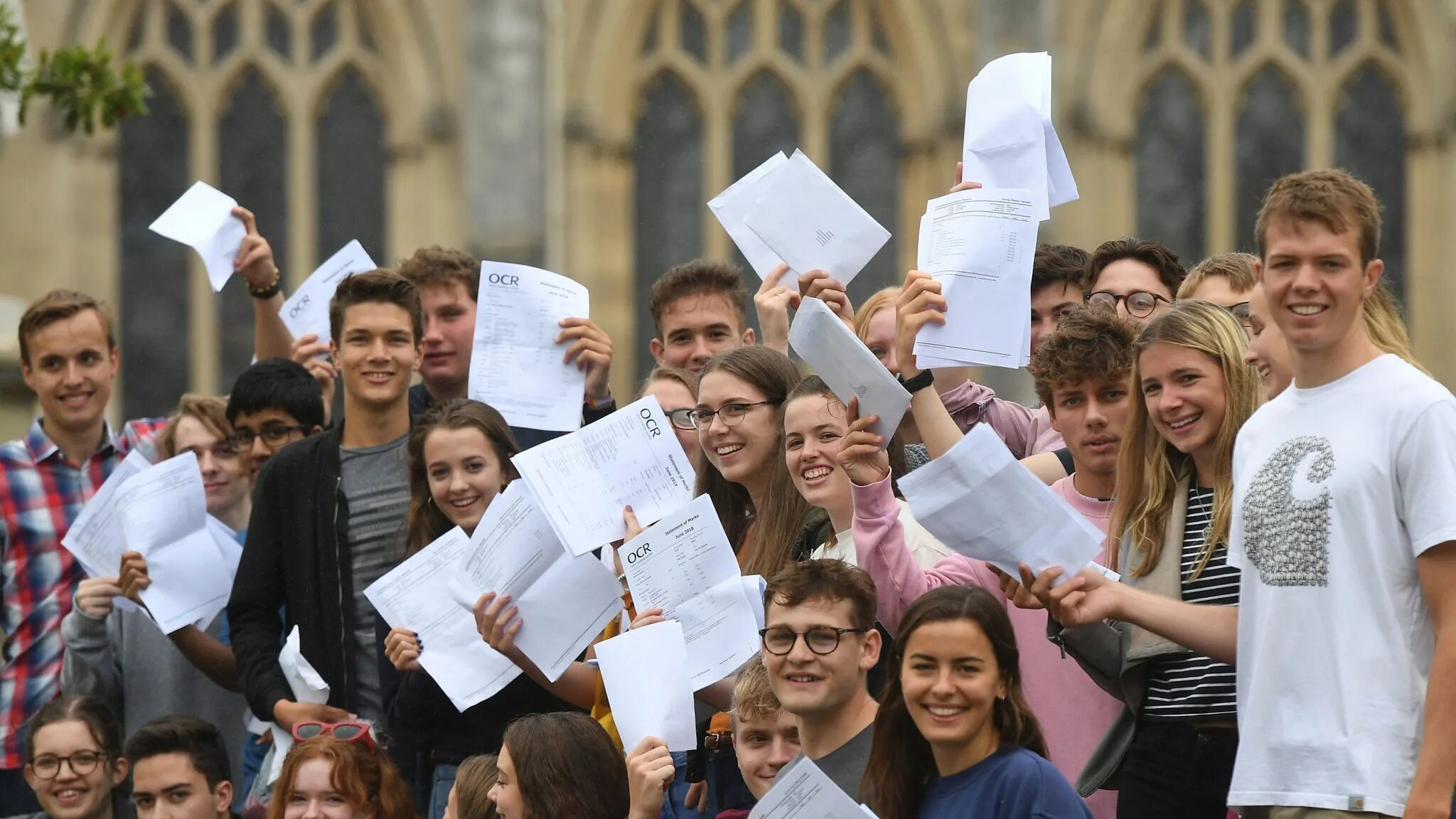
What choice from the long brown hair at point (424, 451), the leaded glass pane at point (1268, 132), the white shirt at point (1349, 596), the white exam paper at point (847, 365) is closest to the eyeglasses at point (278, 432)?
the long brown hair at point (424, 451)

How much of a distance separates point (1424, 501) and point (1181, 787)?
0.81 meters

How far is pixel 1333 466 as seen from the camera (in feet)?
11.9

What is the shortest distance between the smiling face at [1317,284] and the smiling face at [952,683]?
29.8 inches

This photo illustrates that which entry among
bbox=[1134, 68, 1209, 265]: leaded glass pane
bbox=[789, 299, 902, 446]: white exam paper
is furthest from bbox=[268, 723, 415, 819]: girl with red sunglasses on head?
bbox=[1134, 68, 1209, 265]: leaded glass pane

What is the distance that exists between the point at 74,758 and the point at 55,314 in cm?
131

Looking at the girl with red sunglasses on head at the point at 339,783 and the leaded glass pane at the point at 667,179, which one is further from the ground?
the leaded glass pane at the point at 667,179

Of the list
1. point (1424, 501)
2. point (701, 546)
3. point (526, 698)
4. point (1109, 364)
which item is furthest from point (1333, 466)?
point (526, 698)

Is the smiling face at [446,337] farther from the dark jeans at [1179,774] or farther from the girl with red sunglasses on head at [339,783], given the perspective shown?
the dark jeans at [1179,774]

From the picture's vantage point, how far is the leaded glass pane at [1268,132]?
11.0 meters

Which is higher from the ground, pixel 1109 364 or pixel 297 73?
pixel 297 73

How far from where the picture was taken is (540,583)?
16.0 ft

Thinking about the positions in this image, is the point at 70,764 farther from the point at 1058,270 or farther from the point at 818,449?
the point at 1058,270

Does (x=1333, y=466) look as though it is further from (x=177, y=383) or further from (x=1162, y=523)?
(x=177, y=383)

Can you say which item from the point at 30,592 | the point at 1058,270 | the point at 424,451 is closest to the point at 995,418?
the point at 1058,270
